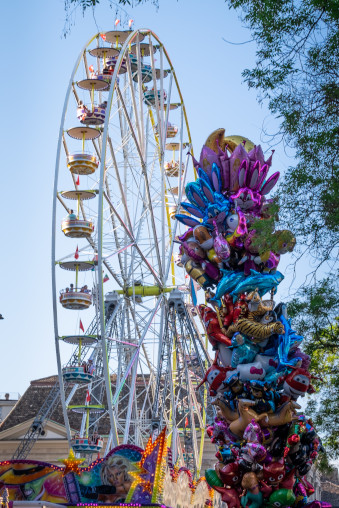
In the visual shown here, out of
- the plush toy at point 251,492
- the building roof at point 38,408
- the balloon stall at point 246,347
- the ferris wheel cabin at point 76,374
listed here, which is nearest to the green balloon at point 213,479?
the balloon stall at point 246,347

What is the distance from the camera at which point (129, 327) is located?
114 ft

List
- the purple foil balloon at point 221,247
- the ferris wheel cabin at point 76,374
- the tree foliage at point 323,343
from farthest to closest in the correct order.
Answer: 1. the ferris wheel cabin at point 76,374
2. the purple foil balloon at point 221,247
3. the tree foliage at point 323,343

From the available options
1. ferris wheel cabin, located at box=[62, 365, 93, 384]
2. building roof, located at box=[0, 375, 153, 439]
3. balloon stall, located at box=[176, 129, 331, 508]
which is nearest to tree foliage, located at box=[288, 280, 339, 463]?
balloon stall, located at box=[176, 129, 331, 508]

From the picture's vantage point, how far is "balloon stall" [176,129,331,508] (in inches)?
698

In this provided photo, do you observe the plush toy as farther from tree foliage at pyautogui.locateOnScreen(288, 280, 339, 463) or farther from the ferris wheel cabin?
the ferris wheel cabin

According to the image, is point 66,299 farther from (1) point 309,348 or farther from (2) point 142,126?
(1) point 309,348

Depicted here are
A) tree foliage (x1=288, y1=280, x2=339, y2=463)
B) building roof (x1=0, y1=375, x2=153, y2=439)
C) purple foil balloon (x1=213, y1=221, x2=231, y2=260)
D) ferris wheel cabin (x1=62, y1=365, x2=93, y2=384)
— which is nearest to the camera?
tree foliage (x1=288, y1=280, x2=339, y2=463)

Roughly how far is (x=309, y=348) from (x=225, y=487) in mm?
3551

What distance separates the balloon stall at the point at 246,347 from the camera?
1772cm

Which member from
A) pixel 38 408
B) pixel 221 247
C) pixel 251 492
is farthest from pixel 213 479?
pixel 38 408

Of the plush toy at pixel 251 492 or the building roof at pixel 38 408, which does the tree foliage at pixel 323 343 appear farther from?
the building roof at pixel 38 408

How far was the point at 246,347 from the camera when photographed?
18562 millimetres

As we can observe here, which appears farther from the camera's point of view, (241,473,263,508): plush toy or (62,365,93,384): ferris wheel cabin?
(62,365,93,384): ferris wheel cabin

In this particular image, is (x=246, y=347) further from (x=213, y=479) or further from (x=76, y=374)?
(x=76, y=374)
